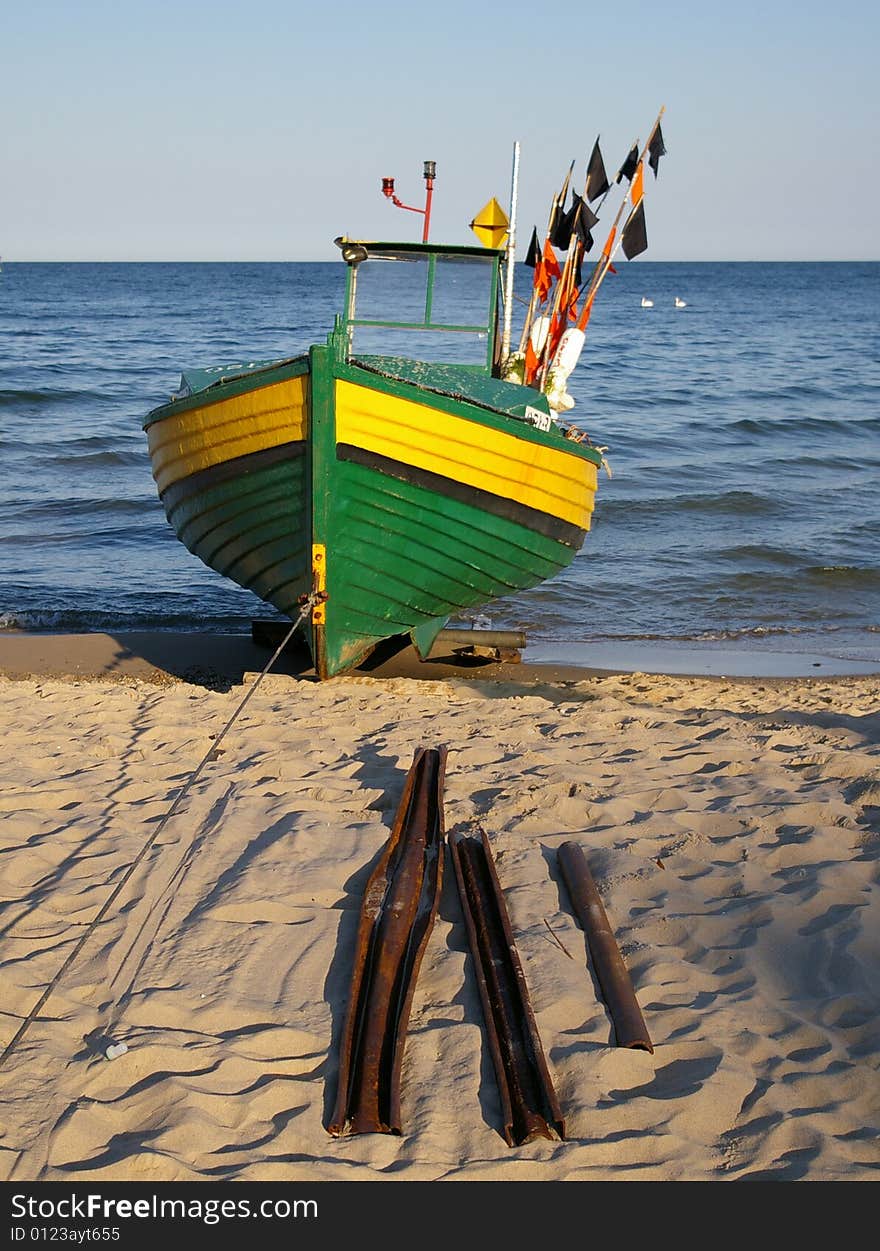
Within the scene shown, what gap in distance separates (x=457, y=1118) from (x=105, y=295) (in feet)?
225

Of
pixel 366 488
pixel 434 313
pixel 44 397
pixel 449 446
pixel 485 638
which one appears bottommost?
pixel 485 638

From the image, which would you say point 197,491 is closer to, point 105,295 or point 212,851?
point 212,851

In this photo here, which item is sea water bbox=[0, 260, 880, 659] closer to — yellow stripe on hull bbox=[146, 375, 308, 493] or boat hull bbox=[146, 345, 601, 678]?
boat hull bbox=[146, 345, 601, 678]

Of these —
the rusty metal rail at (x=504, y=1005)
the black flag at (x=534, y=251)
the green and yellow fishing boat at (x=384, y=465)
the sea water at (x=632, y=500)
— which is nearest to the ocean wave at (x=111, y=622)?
the sea water at (x=632, y=500)

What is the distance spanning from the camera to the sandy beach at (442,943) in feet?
9.76

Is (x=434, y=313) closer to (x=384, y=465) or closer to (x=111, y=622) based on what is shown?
(x=384, y=465)

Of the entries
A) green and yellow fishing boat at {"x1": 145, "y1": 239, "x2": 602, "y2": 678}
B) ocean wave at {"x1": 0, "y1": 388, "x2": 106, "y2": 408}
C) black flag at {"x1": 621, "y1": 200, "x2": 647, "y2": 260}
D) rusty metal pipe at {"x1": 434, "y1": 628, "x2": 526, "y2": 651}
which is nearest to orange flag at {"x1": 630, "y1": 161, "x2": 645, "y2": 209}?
black flag at {"x1": 621, "y1": 200, "x2": 647, "y2": 260}

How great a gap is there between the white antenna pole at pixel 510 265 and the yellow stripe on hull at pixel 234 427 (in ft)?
8.24

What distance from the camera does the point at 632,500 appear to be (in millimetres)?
15703

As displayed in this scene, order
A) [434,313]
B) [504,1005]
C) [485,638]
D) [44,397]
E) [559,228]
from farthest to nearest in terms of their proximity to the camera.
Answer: [44,397] < [559,228] < [485,638] < [434,313] < [504,1005]

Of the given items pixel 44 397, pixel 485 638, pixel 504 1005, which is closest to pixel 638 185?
pixel 485 638

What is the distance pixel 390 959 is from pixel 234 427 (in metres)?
3.77

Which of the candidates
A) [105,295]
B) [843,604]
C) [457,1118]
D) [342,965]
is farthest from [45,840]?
[105,295]

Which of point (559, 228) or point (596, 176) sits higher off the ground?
point (596, 176)
